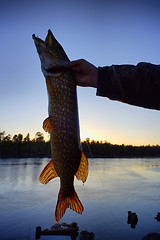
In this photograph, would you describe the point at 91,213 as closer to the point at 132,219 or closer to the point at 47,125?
the point at 132,219

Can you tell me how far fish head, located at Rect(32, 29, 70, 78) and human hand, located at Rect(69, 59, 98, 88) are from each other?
184mm

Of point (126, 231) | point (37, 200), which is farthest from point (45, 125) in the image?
point (37, 200)

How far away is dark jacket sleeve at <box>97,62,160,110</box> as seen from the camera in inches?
62.3

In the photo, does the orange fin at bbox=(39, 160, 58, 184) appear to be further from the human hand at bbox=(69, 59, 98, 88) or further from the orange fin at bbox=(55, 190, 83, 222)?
the human hand at bbox=(69, 59, 98, 88)

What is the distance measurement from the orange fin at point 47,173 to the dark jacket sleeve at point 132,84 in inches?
44.3

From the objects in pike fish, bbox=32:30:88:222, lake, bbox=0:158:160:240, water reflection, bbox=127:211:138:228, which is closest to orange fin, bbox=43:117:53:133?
pike fish, bbox=32:30:88:222

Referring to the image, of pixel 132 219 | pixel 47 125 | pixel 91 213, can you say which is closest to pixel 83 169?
pixel 47 125

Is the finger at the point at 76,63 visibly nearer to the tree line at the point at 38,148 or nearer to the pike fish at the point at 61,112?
the pike fish at the point at 61,112

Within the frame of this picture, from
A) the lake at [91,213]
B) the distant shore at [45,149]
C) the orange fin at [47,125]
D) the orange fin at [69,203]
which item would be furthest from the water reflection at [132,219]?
the distant shore at [45,149]

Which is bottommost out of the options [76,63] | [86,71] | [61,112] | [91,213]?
[91,213]

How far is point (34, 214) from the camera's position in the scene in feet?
69.4

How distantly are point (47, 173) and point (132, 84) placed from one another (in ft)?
4.84

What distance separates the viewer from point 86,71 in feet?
6.57

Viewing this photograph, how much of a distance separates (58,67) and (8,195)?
99.1ft
